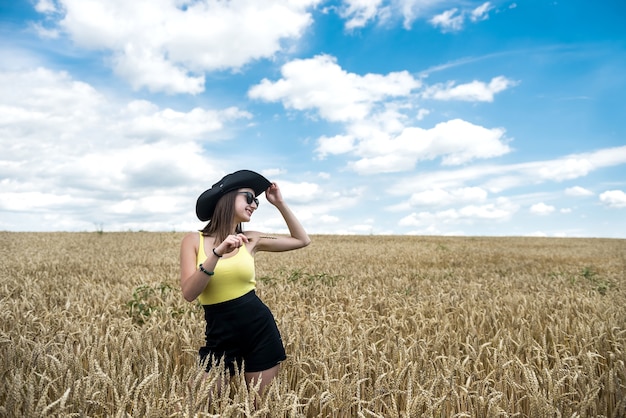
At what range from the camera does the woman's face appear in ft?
11.7

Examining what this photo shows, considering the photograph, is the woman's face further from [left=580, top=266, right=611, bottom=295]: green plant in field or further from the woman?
[left=580, top=266, right=611, bottom=295]: green plant in field

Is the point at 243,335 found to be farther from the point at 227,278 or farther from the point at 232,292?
the point at 227,278

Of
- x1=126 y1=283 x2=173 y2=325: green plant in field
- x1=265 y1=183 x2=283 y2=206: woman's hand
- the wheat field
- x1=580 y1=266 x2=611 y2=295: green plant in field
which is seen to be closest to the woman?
the wheat field

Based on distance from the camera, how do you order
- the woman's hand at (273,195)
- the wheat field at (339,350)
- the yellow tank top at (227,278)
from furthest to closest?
1. the woman's hand at (273,195)
2. the yellow tank top at (227,278)
3. the wheat field at (339,350)

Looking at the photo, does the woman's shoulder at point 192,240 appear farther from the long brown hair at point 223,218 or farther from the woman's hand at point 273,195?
the woman's hand at point 273,195

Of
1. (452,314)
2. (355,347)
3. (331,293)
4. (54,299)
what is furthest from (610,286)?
(54,299)

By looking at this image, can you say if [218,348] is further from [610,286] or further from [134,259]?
[134,259]

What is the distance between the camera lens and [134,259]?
50.2ft

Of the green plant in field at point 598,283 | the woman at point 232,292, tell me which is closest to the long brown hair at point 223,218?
the woman at point 232,292

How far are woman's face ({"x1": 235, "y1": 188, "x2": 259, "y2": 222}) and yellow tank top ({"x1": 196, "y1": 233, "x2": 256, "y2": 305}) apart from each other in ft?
0.93

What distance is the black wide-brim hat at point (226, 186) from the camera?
353cm

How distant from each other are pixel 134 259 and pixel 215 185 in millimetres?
12842

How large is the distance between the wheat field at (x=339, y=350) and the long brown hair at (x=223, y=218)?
3.29 feet

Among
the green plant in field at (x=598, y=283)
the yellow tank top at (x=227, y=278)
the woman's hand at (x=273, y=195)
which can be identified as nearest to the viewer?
the yellow tank top at (x=227, y=278)
